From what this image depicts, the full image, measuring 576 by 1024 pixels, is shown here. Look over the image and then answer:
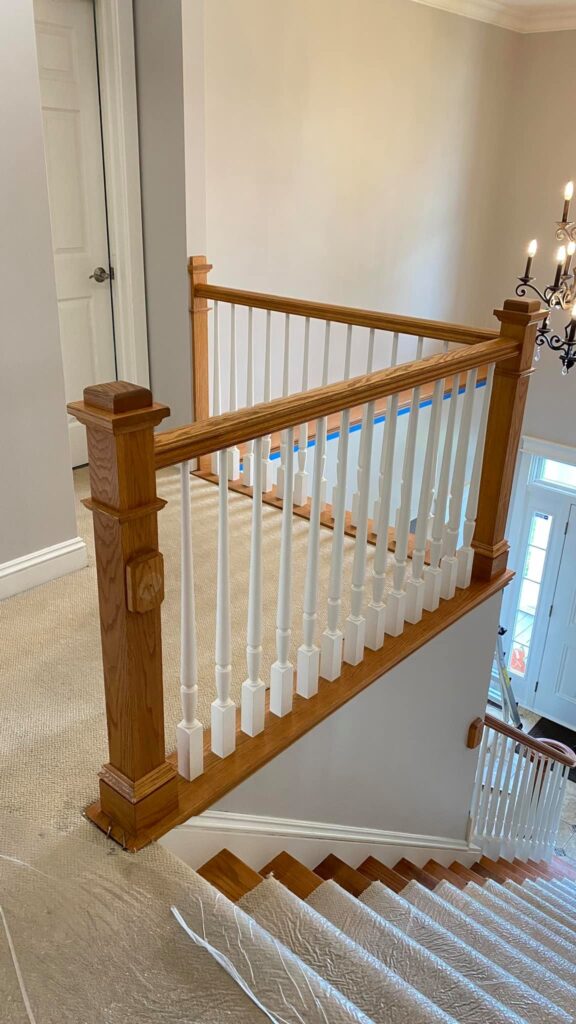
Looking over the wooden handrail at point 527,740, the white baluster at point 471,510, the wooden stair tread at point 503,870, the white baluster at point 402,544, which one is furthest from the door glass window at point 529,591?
the white baluster at point 402,544

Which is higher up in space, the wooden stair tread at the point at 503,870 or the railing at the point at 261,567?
the railing at the point at 261,567

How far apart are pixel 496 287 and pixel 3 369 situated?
4.81 m

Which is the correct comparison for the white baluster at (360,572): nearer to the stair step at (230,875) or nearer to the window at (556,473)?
the stair step at (230,875)

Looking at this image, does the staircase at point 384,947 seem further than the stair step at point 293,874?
No

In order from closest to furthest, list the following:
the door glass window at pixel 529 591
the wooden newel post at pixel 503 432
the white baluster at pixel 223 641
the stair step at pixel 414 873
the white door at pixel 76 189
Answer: the white baluster at pixel 223 641
the wooden newel post at pixel 503 432
the stair step at pixel 414 873
the white door at pixel 76 189
the door glass window at pixel 529 591

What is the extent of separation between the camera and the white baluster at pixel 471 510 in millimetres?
2654

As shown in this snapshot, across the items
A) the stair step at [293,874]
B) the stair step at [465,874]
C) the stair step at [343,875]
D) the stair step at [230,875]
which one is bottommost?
the stair step at [465,874]

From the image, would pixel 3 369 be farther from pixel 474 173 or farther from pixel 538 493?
pixel 538 493

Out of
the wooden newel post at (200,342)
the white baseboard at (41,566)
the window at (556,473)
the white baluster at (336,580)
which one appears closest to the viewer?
the white baluster at (336,580)

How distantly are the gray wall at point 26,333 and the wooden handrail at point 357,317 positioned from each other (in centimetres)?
104

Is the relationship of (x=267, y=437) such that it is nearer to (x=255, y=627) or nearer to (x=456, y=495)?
(x=456, y=495)

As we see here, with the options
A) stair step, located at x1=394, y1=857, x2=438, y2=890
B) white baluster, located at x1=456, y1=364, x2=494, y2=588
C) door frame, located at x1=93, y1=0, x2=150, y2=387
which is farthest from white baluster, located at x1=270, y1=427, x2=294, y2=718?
door frame, located at x1=93, y1=0, x2=150, y2=387

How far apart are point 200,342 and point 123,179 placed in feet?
2.47

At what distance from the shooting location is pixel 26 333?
248cm
